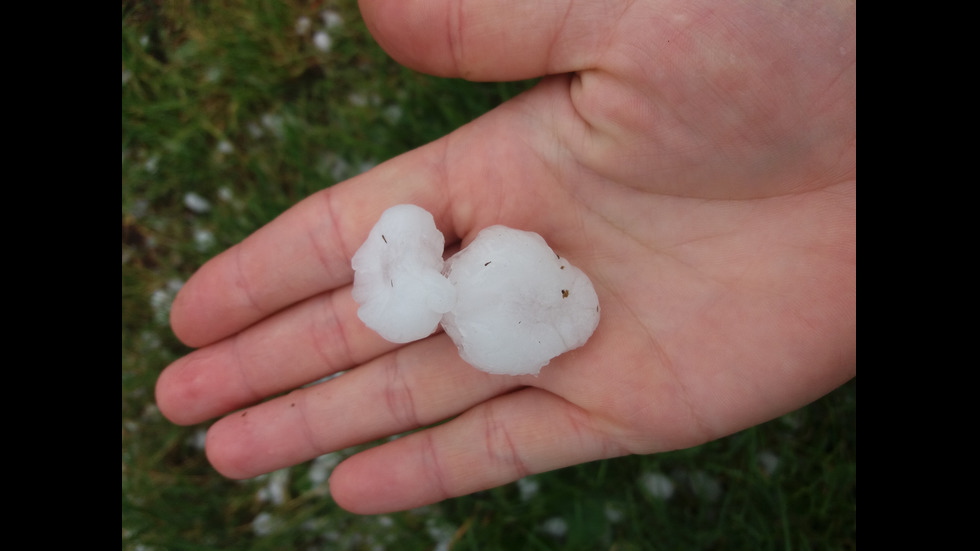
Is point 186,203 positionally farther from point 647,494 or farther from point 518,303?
point 647,494

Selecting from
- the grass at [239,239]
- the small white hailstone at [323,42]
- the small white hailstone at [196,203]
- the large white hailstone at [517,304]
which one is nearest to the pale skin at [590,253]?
the large white hailstone at [517,304]

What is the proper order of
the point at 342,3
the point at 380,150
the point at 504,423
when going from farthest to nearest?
the point at 342,3, the point at 380,150, the point at 504,423

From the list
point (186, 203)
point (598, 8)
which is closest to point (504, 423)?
point (598, 8)

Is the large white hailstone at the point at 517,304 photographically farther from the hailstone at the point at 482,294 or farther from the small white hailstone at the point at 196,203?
the small white hailstone at the point at 196,203

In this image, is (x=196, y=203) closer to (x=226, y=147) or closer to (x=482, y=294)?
(x=226, y=147)

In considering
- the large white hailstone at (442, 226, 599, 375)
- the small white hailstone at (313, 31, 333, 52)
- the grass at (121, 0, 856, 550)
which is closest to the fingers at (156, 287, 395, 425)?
the large white hailstone at (442, 226, 599, 375)

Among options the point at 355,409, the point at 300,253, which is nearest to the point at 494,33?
the point at 300,253
